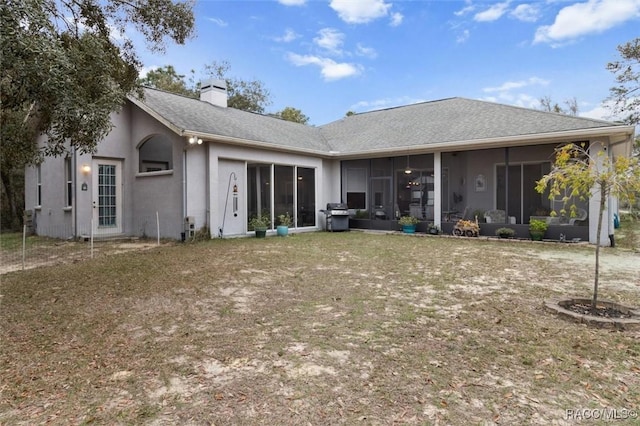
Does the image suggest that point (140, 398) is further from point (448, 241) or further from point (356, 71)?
point (356, 71)

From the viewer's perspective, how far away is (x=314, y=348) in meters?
3.20

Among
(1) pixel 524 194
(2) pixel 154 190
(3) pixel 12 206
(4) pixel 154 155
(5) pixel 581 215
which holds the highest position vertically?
(4) pixel 154 155

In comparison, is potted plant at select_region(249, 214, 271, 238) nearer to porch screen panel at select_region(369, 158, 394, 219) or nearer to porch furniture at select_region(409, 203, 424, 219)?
porch screen panel at select_region(369, 158, 394, 219)

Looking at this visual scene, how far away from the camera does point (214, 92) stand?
45.4 ft

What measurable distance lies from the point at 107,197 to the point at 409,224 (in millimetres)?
9580

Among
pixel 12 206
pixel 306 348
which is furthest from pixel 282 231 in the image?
pixel 12 206

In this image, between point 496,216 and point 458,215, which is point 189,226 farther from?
point 496,216

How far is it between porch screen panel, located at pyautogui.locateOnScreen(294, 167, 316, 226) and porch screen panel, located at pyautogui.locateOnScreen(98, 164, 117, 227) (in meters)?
5.69

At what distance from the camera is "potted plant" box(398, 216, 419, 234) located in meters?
12.5

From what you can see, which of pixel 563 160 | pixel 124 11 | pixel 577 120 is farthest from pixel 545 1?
pixel 124 11

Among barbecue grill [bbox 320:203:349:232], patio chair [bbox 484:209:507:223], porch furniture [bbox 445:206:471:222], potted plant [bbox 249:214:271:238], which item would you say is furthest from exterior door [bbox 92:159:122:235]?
patio chair [bbox 484:209:507:223]

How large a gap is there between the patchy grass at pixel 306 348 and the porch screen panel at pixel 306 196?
669 cm

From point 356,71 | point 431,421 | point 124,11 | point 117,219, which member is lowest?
point 431,421

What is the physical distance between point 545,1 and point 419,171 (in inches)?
272
